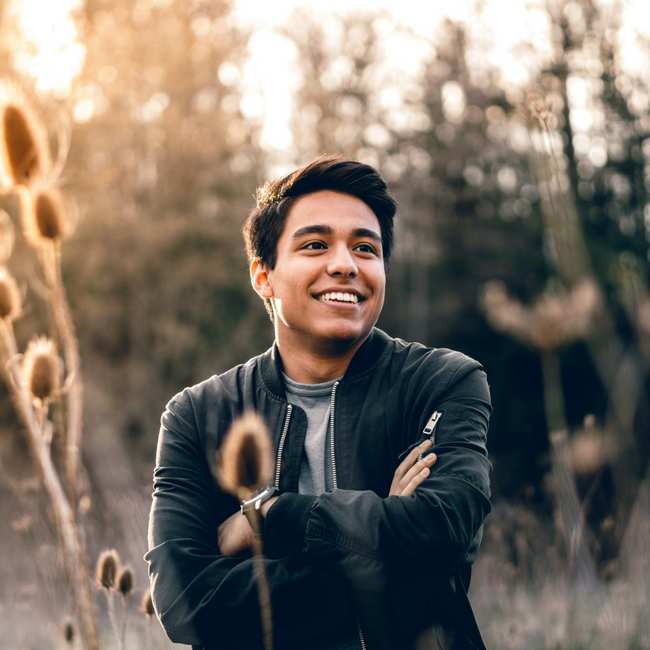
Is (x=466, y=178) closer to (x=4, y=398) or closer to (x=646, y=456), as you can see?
(x=646, y=456)

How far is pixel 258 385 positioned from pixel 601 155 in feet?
34.9

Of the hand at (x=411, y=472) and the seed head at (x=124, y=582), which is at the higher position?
the hand at (x=411, y=472)

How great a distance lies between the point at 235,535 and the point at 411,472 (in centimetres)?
64

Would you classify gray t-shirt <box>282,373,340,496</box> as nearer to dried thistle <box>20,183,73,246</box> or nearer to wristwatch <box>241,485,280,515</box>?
wristwatch <box>241,485,280,515</box>

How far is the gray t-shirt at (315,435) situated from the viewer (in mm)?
2418

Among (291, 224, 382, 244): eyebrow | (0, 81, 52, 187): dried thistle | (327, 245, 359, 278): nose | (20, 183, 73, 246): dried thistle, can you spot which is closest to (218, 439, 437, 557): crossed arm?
(327, 245, 359, 278): nose

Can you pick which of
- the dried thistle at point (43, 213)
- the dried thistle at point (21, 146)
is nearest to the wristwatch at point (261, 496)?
the dried thistle at point (43, 213)

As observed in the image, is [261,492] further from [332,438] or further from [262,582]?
[262,582]

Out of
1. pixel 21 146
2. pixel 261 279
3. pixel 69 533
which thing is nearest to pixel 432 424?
pixel 261 279

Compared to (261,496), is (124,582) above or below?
below

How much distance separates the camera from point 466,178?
13.2 m

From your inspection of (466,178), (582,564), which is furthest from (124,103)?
(582,564)

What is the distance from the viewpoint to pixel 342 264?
95.0 inches

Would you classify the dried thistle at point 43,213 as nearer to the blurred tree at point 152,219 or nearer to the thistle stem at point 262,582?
the thistle stem at point 262,582
